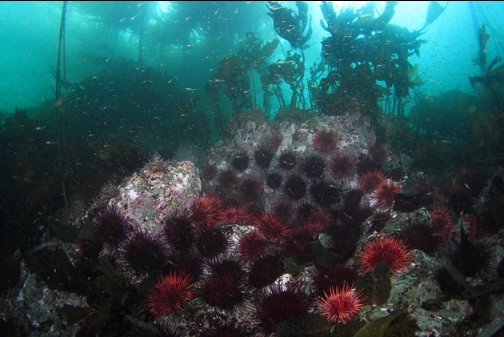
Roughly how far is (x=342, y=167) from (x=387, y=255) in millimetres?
4117

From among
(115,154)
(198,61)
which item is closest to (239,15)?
(198,61)

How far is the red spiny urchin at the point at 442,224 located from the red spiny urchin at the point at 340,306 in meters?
2.41

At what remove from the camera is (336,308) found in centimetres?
314

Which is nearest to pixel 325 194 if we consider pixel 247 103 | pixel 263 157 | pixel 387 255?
pixel 263 157

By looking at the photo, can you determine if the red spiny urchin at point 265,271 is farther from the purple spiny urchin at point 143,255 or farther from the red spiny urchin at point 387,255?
the purple spiny urchin at point 143,255

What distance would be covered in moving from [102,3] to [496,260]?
1036 inches

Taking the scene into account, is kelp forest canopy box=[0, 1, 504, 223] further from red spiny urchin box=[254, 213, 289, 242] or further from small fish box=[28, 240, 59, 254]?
red spiny urchin box=[254, 213, 289, 242]

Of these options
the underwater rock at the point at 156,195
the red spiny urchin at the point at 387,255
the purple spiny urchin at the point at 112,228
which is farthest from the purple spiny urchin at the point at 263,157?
the red spiny urchin at the point at 387,255

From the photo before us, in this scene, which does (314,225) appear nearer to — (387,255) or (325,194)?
(325,194)

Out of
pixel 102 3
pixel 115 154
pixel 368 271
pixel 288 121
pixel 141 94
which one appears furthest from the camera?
pixel 102 3

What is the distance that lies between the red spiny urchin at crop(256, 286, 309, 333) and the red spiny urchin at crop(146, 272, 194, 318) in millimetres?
1153

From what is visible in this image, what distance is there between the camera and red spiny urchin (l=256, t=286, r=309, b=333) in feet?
10.4

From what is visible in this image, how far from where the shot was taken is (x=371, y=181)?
6.84m

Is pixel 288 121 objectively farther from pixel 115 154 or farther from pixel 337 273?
pixel 337 273
